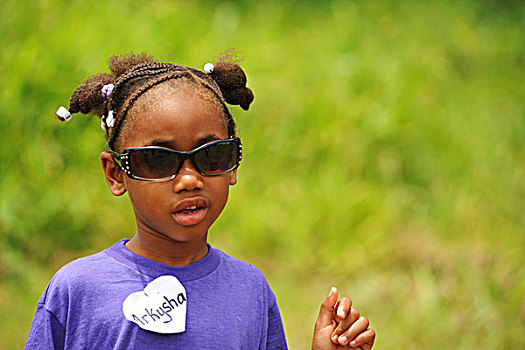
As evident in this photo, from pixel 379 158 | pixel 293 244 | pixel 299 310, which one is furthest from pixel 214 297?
pixel 379 158

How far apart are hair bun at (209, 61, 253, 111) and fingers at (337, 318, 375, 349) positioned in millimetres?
774

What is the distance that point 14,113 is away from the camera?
4.24 metres

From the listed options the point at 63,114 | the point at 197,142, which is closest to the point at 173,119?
the point at 197,142

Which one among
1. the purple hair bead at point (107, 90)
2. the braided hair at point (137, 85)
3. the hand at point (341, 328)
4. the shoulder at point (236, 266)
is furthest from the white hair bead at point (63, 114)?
the hand at point (341, 328)

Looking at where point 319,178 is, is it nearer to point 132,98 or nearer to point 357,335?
point 357,335

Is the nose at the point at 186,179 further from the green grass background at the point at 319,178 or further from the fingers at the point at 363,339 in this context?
the green grass background at the point at 319,178

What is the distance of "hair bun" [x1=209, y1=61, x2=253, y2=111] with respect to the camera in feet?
7.01

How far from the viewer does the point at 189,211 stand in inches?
74.1

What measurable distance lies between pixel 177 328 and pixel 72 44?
3.30 m

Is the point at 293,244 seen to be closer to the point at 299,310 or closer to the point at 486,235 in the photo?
the point at 299,310

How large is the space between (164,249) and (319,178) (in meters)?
3.15

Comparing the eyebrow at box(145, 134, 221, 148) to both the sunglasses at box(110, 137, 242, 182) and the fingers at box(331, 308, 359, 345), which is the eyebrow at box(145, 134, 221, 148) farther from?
the fingers at box(331, 308, 359, 345)

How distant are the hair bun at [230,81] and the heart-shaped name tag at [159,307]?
0.62 metres

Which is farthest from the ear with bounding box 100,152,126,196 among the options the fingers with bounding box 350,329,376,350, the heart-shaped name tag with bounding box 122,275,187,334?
the fingers with bounding box 350,329,376,350
